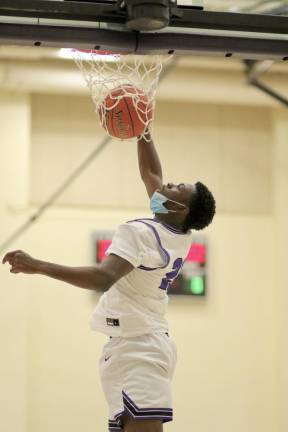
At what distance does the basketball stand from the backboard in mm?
396

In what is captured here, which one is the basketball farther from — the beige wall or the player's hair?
the beige wall

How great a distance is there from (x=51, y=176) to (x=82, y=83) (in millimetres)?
861

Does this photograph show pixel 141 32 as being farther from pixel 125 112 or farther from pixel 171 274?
pixel 171 274

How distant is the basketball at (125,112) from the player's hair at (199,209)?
44cm

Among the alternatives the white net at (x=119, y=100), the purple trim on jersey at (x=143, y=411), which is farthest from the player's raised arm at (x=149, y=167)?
the purple trim on jersey at (x=143, y=411)

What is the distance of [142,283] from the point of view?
3994 millimetres

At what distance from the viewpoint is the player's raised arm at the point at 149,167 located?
4.55m

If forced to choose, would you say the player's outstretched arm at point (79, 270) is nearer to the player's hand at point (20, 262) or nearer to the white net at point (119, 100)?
the player's hand at point (20, 262)

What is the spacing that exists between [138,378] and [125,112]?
1290 mm

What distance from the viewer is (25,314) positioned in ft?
23.0

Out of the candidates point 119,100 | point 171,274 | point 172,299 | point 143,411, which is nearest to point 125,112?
point 119,100

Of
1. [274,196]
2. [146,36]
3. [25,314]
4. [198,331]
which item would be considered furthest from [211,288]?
[146,36]

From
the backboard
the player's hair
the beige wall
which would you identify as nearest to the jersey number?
the player's hair

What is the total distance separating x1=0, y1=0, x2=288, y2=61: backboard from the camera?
359 cm
